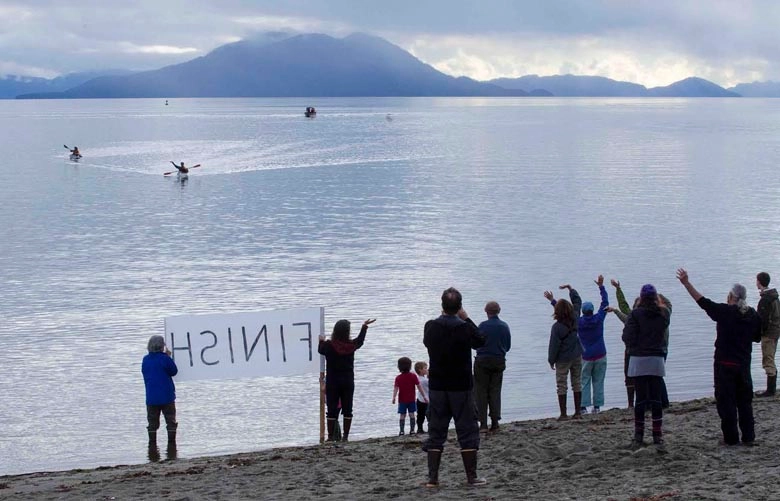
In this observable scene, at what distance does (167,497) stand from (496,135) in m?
145

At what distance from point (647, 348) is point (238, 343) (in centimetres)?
562

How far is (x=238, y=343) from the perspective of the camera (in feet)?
49.3

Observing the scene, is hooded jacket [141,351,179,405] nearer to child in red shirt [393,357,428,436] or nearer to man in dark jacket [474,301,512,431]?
child in red shirt [393,357,428,436]

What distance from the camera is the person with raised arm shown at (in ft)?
40.1

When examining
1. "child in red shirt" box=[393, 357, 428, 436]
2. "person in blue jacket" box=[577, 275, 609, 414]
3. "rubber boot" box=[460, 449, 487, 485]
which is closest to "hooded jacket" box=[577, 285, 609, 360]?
"person in blue jacket" box=[577, 275, 609, 414]

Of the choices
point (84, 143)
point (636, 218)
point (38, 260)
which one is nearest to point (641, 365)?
point (38, 260)

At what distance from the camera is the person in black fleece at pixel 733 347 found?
1205 cm

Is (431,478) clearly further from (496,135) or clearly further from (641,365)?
(496,135)

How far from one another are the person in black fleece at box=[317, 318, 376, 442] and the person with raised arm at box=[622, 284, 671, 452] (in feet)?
11.9

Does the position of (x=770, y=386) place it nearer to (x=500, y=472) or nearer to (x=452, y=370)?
(x=500, y=472)

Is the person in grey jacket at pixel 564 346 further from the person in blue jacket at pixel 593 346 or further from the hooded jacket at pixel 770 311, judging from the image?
the hooded jacket at pixel 770 311

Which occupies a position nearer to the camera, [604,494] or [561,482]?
[604,494]

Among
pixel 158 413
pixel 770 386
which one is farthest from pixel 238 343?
pixel 770 386

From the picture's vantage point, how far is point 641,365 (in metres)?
12.3
